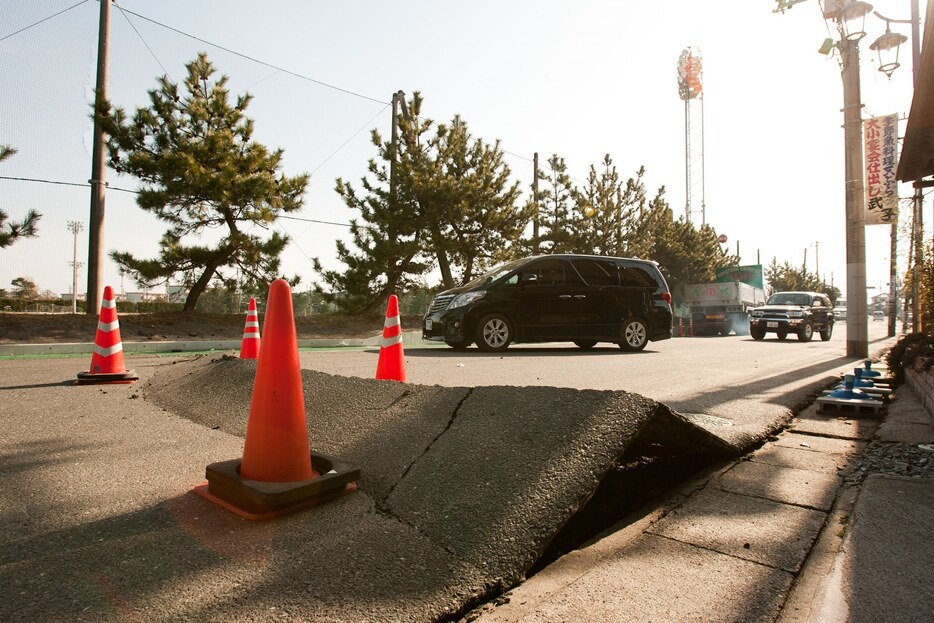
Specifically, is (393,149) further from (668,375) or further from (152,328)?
(668,375)

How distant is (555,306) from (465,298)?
5.63 ft

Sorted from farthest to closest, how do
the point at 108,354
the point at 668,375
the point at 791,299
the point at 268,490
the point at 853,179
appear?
the point at 791,299, the point at 853,179, the point at 668,375, the point at 108,354, the point at 268,490

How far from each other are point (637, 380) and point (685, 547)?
14.4 ft

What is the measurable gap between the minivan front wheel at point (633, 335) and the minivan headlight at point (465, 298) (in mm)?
3028

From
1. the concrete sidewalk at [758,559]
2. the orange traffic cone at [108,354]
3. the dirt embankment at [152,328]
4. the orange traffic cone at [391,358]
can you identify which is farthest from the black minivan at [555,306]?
the concrete sidewalk at [758,559]

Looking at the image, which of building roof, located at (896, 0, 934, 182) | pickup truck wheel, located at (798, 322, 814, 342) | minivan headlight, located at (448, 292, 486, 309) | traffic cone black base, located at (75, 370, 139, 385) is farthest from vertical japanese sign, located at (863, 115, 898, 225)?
traffic cone black base, located at (75, 370, 139, 385)

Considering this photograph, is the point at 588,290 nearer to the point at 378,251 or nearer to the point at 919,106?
the point at 919,106

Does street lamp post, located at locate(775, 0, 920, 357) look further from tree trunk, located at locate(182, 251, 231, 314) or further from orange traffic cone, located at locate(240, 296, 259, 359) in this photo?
tree trunk, located at locate(182, 251, 231, 314)

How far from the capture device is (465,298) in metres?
10.4

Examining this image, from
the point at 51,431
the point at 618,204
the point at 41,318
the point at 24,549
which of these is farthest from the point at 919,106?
the point at 618,204

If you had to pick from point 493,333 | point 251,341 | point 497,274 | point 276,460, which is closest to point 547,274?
point 497,274

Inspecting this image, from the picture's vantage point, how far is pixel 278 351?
2543 millimetres

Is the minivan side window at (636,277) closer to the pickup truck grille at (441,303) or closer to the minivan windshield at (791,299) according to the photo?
the pickup truck grille at (441,303)

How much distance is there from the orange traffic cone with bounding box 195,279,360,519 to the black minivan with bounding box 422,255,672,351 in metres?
7.74
